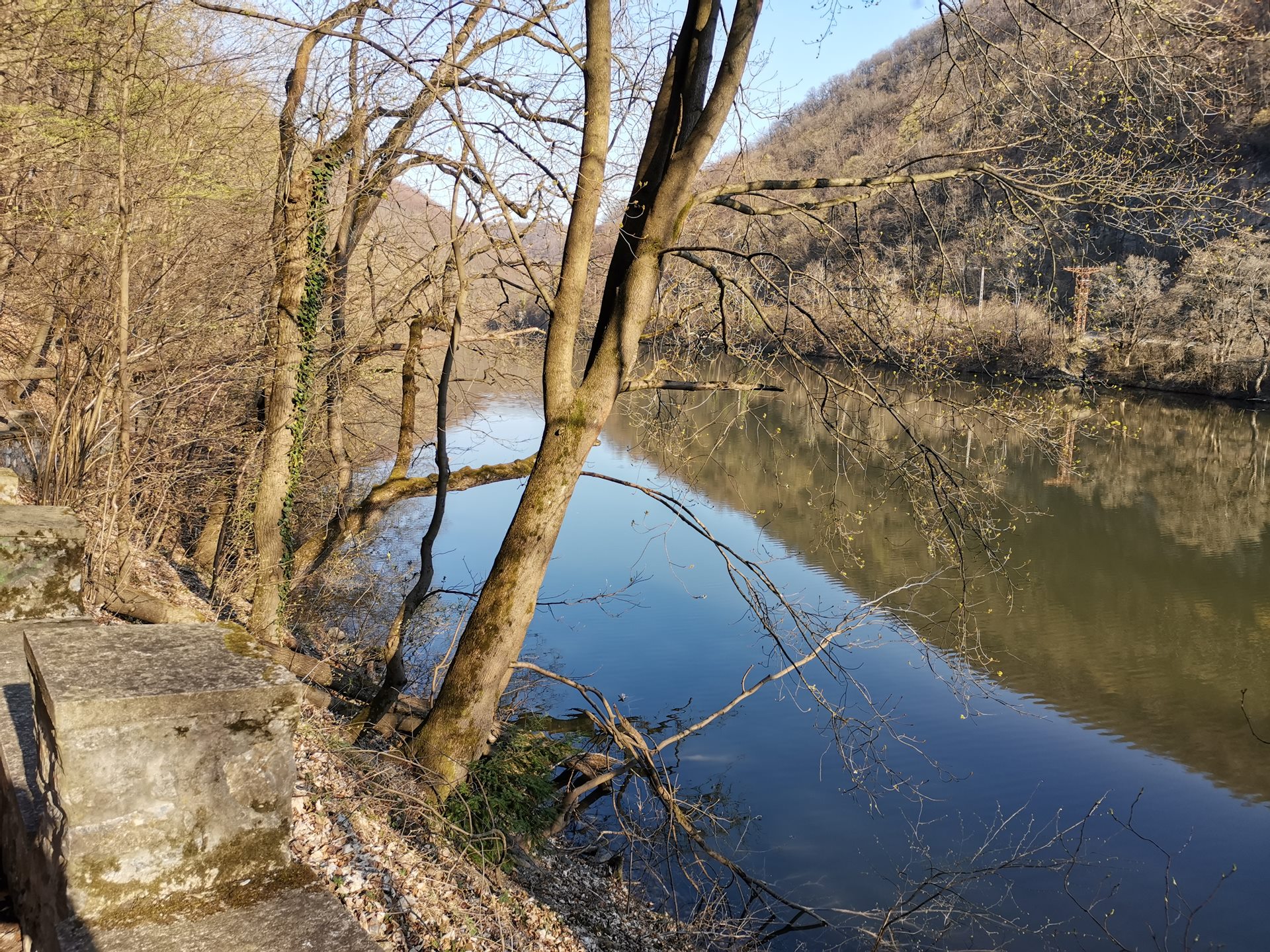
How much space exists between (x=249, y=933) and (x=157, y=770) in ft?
1.20

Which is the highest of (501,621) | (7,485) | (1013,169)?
(1013,169)

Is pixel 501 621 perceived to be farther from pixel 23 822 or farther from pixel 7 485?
pixel 23 822

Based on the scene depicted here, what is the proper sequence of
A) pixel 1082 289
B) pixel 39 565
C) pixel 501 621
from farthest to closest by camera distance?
pixel 1082 289
pixel 501 621
pixel 39 565

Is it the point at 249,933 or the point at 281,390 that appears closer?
the point at 249,933

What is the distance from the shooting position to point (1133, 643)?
13.3 meters

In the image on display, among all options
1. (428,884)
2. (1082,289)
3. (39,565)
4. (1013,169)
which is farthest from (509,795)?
(1082,289)

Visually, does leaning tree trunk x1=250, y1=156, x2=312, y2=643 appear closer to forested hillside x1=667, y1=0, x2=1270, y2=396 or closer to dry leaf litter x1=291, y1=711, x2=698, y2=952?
dry leaf litter x1=291, y1=711, x2=698, y2=952

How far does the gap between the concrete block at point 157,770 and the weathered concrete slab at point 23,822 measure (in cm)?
8

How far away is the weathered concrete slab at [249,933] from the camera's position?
1.89 metres

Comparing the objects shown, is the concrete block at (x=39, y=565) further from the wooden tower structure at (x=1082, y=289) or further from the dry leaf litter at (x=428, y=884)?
the wooden tower structure at (x=1082, y=289)

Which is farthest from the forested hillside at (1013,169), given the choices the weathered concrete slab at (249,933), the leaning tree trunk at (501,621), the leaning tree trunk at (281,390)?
the weathered concrete slab at (249,933)

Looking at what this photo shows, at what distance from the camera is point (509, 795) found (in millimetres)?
7633

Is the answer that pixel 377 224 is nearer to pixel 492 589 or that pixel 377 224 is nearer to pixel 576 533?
pixel 576 533

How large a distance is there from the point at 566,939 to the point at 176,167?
736cm
